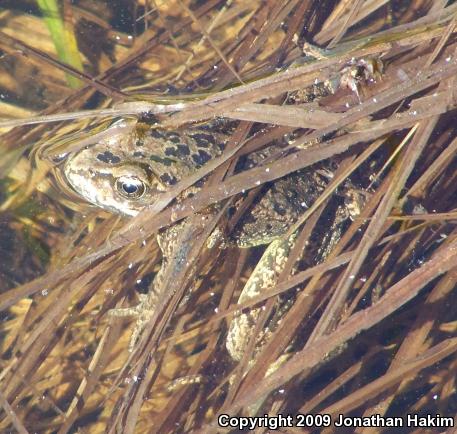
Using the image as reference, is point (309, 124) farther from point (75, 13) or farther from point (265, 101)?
point (75, 13)

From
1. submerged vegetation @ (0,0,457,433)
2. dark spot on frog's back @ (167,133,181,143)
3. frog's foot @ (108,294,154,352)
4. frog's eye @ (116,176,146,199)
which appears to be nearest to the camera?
submerged vegetation @ (0,0,457,433)

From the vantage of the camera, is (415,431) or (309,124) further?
(415,431)

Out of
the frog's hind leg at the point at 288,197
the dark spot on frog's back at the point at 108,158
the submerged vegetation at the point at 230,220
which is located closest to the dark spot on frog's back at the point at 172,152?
the submerged vegetation at the point at 230,220

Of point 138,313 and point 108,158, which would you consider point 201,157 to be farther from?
point 138,313

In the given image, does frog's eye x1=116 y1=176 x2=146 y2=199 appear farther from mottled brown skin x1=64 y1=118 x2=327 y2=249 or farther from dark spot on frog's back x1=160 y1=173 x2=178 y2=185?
dark spot on frog's back x1=160 y1=173 x2=178 y2=185

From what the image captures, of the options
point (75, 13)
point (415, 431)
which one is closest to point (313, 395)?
point (415, 431)

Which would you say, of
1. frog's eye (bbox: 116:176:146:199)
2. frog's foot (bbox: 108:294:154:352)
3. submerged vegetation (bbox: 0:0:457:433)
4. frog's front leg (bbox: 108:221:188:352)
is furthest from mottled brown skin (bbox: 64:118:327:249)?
frog's foot (bbox: 108:294:154:352)

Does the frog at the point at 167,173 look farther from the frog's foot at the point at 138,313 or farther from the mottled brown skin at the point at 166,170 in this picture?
the frog's foot at the point at 138,313
